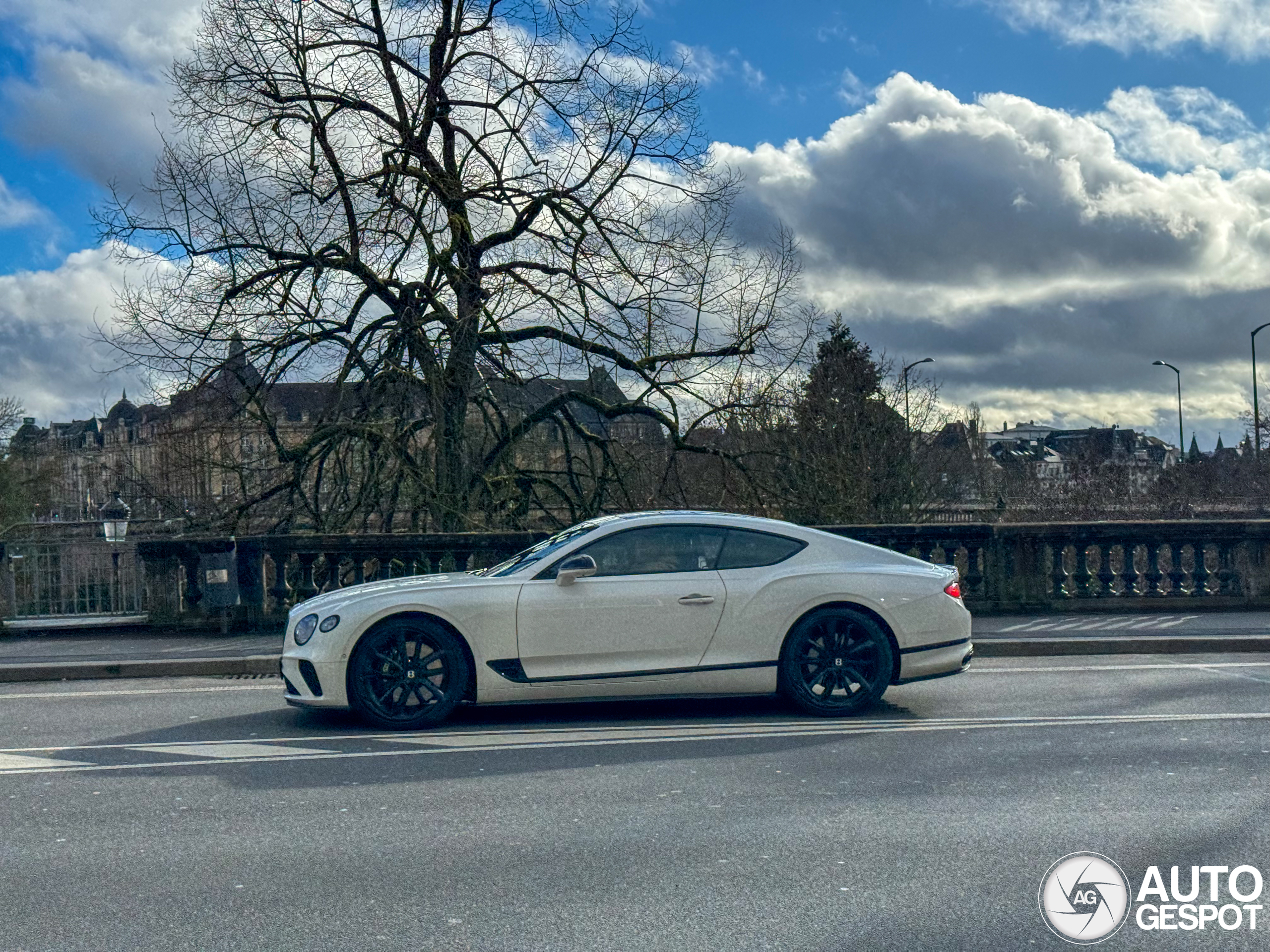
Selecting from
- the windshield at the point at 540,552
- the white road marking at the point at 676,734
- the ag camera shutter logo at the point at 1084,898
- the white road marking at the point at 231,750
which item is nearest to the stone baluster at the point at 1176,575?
the white road marking at the point at 676,734

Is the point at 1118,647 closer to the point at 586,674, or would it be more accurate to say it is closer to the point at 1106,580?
the point at 1106,580

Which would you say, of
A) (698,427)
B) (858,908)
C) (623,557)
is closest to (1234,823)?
(858,908)

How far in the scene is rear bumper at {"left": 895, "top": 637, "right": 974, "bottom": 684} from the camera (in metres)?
8.25

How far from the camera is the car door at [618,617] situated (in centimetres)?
787

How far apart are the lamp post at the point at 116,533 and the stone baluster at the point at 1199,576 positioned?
461 inches

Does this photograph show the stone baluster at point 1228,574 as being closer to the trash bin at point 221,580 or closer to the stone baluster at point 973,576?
the stone baluster at point 973,576

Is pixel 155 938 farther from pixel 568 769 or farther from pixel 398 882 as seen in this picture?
pixel 568 769

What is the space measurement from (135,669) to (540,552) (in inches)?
181

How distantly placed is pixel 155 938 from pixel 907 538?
34.3 feet

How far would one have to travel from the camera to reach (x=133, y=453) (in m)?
27.3

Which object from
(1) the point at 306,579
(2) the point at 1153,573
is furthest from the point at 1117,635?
(1) the point at 306,579

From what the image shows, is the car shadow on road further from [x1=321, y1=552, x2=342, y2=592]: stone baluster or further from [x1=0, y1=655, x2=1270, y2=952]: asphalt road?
[x1=321, y1=552, x2=342, y2=592]: stone baluster

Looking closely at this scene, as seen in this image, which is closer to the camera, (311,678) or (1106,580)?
(311,678)

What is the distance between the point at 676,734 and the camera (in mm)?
7676
